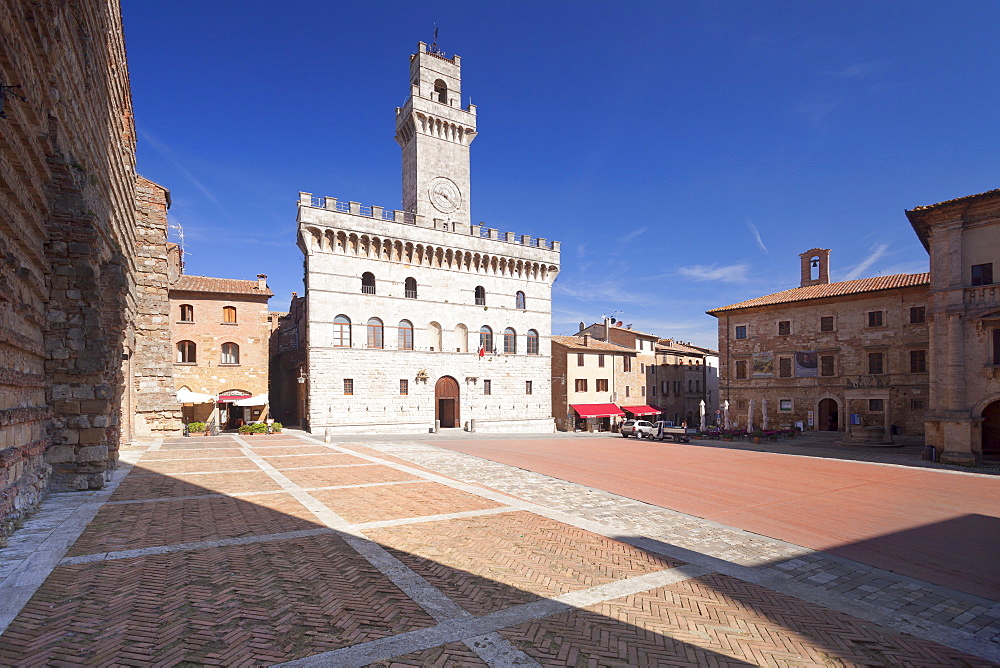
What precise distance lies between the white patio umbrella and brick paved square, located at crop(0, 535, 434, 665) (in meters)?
25.9

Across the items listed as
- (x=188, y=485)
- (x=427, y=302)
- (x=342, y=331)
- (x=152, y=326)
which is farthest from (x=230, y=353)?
(x=188, y=485)

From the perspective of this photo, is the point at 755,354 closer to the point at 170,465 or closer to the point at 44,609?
the point at 170,465

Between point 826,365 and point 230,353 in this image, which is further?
point 826,365

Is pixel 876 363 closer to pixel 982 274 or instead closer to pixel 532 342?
pixel 982 274

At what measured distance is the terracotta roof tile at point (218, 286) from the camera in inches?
1209

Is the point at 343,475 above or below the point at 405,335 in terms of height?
below

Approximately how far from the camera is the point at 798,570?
7.77m

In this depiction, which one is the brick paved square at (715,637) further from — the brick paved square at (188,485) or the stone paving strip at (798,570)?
the brick paved square at (188,485)

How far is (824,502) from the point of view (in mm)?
12820

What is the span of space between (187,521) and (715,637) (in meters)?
9.03

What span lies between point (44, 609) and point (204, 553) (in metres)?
2.05

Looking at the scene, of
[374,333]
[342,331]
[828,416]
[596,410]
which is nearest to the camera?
[342,331]

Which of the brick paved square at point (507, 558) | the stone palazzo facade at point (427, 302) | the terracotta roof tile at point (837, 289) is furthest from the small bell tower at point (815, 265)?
the brick paved square at point (507, 558)

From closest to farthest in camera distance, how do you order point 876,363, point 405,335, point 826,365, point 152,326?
point 152,326
point 876,363
point 826,365
point 405,335
